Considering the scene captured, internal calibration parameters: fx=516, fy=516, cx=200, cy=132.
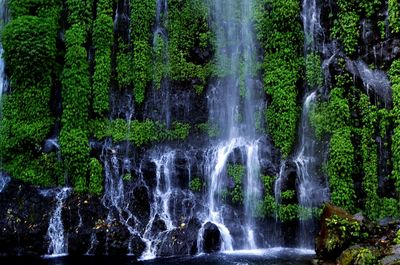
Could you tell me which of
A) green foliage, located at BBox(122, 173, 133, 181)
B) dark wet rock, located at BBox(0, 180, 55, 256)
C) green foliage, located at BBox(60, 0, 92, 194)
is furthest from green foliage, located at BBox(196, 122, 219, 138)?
dark wet rock, located at BBox(0, 180, 55, 256)

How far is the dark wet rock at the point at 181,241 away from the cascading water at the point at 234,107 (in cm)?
53

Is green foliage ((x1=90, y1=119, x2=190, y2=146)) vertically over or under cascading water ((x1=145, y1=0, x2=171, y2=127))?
under

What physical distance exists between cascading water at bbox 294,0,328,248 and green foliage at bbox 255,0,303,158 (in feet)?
0.84

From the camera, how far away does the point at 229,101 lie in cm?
1562

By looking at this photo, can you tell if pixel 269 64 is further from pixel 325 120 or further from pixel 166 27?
pixel 166 27

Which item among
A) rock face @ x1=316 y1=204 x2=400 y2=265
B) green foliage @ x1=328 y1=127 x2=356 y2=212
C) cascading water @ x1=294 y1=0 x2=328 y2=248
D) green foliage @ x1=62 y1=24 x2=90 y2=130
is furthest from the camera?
green foliage @ x1=62 y1=24 x2=90 y2=130

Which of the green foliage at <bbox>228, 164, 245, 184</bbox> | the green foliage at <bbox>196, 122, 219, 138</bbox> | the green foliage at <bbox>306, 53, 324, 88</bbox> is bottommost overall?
the green foliage at <bbox>228, 164, 245, 184</bbox>

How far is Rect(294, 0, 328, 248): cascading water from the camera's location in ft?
45.8

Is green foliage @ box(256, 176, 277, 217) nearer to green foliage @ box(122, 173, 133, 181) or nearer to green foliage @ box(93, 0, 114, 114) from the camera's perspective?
green foliage @ box(122, 173, 133, 181)

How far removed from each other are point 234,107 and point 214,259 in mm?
4866

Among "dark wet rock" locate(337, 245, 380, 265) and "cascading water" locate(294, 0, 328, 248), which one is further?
"cascading water" locate(294, 0, 328, 248)

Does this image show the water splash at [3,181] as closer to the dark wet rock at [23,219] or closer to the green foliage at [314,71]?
the dark wet rock at [23,219]

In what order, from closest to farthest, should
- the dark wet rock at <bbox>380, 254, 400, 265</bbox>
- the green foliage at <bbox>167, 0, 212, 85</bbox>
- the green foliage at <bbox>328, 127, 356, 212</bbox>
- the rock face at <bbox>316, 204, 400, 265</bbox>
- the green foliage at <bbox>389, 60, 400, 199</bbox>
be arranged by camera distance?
1. the dark wet rock at <bbox>380, 254, 400, 265</bbox>
2. the rock face at <bbox>316, 204, 400, 265</bbox>
3. the green foliage at <bbox>389, 60, 400, 199</bbox>
4. the green foliage at <bbox>328, 127, 356, 212</bbox>
5. the green foliage at <bbox>167, 0, 212, 85</bbox>

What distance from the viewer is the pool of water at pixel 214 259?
12.3 metres
